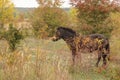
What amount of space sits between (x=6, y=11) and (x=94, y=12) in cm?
1386

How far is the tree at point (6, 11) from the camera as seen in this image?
36.7 m

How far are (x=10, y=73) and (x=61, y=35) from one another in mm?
6983

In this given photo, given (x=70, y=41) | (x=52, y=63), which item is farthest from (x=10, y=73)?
(x=70, y=41)

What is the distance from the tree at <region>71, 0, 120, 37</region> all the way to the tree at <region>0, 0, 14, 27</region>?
11502mm

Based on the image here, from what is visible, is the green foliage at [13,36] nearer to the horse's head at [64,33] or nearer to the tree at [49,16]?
the horse's head at [64,33]

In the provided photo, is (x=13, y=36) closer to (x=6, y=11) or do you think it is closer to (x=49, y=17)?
(x=49, y=17)

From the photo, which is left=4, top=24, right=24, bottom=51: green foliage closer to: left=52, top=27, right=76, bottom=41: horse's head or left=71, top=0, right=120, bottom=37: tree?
left=52, top=27, right=76, bottom=41: horse's head

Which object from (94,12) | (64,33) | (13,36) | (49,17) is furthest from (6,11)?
(64,33)

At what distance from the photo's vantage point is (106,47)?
1500 centimetres

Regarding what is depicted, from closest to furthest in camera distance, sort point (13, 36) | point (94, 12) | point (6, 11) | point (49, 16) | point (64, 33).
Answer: point (64, 33) < point (13, 36) < point (94, 12) < point (49, 16) < point (6, 11)

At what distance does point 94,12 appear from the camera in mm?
26391

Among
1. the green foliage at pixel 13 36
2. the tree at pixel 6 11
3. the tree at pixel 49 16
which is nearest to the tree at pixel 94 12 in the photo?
the tree at pixel 49 16

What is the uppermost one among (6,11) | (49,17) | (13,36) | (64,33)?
(64,33)

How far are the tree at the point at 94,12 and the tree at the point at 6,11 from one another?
1150cm
